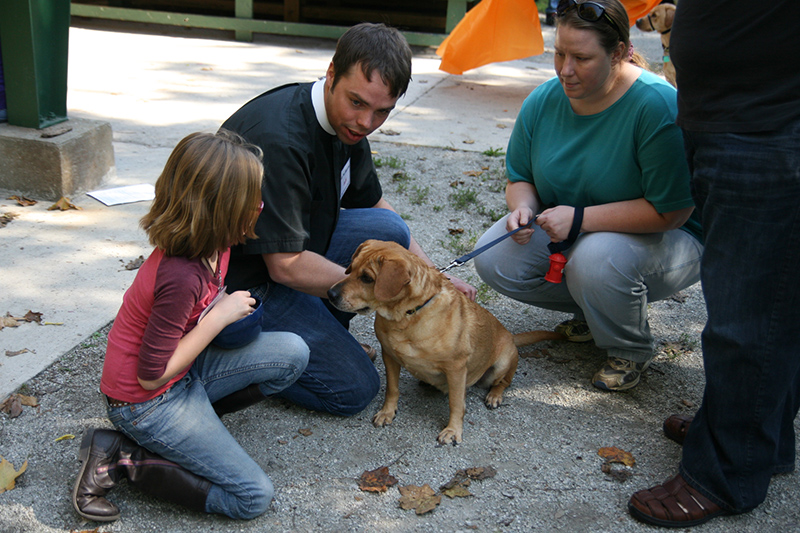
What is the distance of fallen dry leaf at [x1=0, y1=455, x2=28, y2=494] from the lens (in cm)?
252

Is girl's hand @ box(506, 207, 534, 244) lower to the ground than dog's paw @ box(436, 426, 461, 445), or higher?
higher

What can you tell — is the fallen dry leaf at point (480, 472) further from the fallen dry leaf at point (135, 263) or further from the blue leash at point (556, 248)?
the fallen dry leaf at point (135, 263)

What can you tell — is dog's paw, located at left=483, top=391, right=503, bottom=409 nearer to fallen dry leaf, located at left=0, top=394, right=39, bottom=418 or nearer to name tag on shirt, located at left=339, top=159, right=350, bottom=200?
name tag on shirt, located at left=339, top=159, right=350, bottom=200

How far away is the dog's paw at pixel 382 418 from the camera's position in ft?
10.3

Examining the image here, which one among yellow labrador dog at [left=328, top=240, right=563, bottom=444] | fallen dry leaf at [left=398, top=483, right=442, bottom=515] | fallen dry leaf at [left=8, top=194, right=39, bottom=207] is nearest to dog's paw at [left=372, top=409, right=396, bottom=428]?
yellow labrador dog at [left=328, top=240, right=563, bottom=444]

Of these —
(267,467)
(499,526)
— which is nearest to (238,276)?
(267,467)

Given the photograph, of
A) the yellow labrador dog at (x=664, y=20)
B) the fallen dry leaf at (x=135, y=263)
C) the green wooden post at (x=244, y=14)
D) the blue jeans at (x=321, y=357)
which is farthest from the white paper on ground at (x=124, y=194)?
the green wooden post at (x=244, y=14)

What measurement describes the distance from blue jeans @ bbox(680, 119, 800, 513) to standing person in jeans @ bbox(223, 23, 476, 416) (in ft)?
4.17

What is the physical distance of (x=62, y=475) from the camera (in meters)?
2.62

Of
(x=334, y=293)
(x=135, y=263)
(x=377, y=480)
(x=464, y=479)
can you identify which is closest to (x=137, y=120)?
(x=135, y=263)

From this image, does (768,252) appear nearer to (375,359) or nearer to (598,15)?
(598,15)

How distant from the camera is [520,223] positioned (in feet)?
11.1

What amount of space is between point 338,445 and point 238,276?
873 mm

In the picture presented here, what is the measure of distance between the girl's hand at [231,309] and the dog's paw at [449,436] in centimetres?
107
